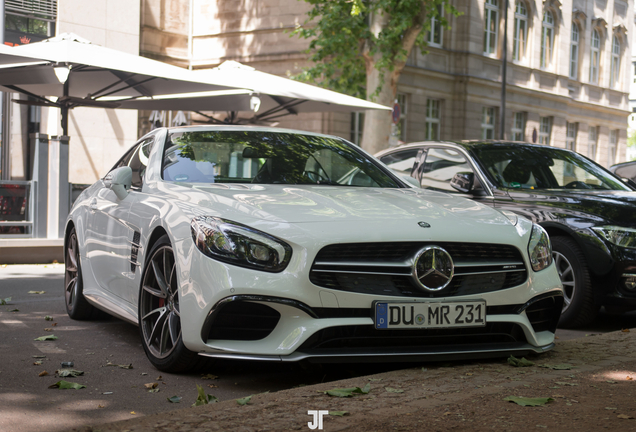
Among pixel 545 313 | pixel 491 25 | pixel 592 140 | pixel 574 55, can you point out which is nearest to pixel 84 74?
pixel 545 313

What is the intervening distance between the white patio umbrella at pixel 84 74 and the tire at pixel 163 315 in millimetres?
6982

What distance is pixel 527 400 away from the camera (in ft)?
12.0

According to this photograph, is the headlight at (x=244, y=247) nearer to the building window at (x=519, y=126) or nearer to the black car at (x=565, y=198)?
the black car at (x=565, y=198)

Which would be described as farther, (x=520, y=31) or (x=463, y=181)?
(x=520, y=31)

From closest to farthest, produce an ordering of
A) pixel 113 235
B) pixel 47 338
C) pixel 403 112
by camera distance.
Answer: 1. pixel 113 235
2. pixel 47 338
3. pixel 403 112

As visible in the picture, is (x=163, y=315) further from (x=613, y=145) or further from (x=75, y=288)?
(x=613, y=145)

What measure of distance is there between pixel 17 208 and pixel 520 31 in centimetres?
3011

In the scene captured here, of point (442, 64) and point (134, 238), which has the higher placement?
point (442, 64)

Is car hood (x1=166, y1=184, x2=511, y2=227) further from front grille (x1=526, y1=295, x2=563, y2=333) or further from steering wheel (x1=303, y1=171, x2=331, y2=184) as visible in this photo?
front grille (x1=526, y1=295, x2=563, y2=333)

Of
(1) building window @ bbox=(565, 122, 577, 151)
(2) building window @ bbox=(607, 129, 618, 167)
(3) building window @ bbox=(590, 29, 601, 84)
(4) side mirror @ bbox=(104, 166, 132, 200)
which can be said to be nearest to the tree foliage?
(4) side mirror @ bbox=(104, 166, 132, 200)

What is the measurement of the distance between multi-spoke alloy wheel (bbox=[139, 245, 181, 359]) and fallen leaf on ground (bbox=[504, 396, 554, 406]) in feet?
5.73

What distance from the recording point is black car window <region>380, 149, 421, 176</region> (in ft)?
28.3

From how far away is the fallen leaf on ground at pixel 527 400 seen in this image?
11.9ft

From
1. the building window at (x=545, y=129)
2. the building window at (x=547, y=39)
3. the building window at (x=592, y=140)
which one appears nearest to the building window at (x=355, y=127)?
the building window at (x=545, y=129)
